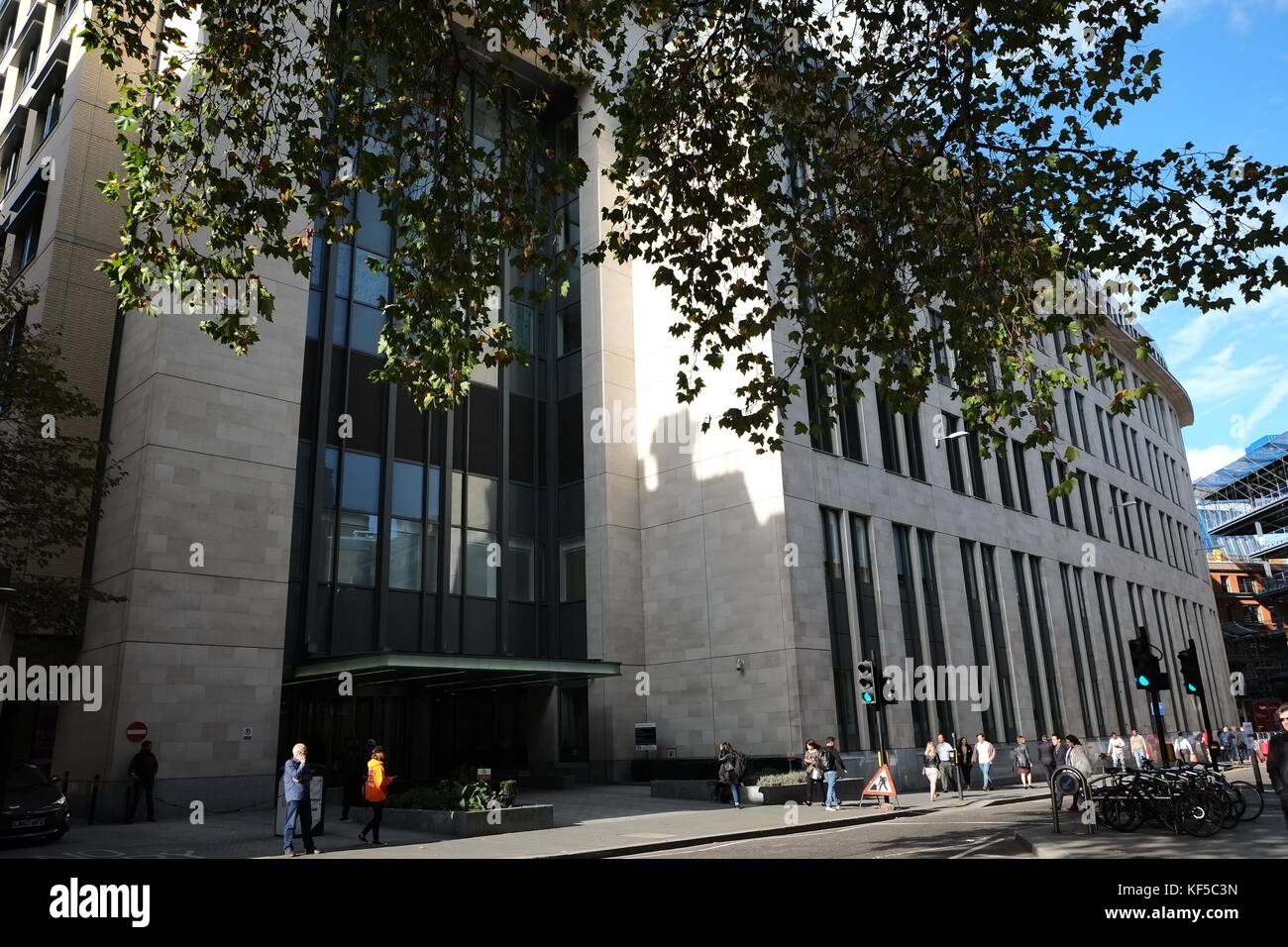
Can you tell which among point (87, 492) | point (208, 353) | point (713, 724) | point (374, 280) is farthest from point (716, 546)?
point (87, 492)

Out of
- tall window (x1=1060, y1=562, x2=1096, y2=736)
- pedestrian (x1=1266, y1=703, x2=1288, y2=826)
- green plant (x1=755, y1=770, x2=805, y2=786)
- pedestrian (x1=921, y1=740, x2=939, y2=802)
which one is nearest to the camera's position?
pedestrian (x1=1266, y1=703, x2=1288, y2=826)

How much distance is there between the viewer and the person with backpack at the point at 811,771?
21.5 m

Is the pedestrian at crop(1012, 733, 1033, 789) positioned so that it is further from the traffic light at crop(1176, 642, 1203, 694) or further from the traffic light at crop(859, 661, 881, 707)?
the traffic light at crop(859, 661, 881, 707)

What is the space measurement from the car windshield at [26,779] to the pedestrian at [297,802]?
218 inches

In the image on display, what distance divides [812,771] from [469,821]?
9278 millimetres

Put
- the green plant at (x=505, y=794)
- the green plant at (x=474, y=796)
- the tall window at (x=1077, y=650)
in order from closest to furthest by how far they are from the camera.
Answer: the green plant at (x=474, y=796) < the green plant at (x=505, y=794) < the tall window at (x=1077, y=650)

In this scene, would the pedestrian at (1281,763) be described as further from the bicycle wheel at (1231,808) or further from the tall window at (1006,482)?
the tall window at (1006,482)

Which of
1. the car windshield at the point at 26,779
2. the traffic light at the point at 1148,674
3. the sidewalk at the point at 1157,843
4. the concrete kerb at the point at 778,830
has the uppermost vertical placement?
the traffic light at the point at 1148,674

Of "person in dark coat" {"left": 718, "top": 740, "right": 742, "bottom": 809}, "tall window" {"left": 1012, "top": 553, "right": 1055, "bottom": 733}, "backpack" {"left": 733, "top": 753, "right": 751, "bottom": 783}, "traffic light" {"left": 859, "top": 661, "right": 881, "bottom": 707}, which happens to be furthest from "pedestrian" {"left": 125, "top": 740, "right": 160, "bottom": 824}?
"tall window" {"left": 1012, "top": 553, "right": 1055, "bottom": 733}

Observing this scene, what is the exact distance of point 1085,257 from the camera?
11.1 m

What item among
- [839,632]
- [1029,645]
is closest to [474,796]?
[839,632]

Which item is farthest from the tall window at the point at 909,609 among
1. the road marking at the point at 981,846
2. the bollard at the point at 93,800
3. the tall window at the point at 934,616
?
the bollard at the point at 93,800

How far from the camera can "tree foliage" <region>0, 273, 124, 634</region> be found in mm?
18516

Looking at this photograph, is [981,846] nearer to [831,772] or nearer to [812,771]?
[831,772]
